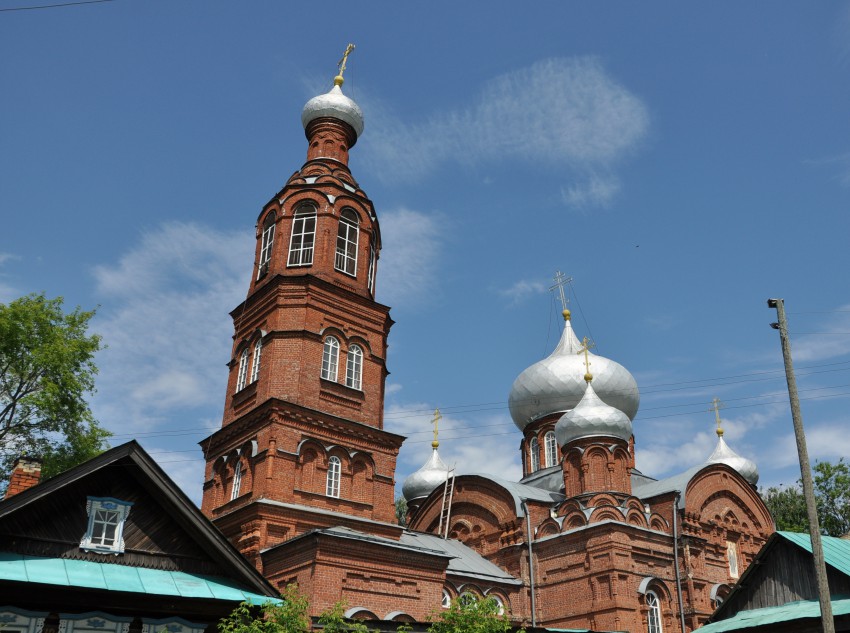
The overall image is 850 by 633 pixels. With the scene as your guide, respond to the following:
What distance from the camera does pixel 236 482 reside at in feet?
61.8

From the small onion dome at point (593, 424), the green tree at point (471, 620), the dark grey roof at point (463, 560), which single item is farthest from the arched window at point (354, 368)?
the green tree at point (471, 620)

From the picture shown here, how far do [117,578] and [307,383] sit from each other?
8128 mm

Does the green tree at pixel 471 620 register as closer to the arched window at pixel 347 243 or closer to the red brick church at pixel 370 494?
the red brick church at pixel 370 494

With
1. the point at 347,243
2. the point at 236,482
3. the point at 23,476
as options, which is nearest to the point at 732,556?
the point at 347,243

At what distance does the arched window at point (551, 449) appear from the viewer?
29672 millimetres

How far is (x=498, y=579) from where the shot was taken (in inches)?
875

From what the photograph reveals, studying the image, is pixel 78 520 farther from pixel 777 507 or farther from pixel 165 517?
pixel 777 507

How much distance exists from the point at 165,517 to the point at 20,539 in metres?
1.97

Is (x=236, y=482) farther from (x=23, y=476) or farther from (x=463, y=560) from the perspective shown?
(x=463, y=560)

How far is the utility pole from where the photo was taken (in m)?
9.42

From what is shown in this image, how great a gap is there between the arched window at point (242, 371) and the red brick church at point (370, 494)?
58 mm

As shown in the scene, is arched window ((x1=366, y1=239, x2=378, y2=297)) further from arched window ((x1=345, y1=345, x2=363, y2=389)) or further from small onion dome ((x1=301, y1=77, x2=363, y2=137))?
small onion dome ((x1=301, y1=77, x2=363, y2=137))

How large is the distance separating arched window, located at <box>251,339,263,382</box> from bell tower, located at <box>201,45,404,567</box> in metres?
0.04

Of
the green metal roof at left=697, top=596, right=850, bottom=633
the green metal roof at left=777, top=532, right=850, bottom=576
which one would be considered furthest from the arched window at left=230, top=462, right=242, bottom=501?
the green metal roof at left=777, top=532, right=850, bottom=576
